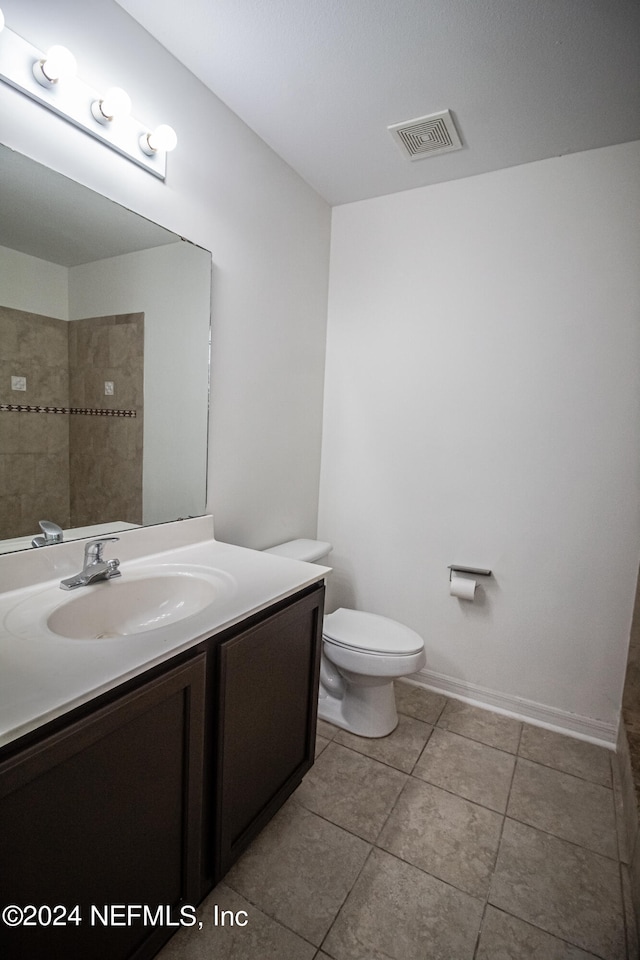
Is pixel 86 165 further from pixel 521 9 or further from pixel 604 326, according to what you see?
pixel 604 326

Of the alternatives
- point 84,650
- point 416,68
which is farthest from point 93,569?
point 416,68

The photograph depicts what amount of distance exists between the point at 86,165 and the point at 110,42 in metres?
0.38

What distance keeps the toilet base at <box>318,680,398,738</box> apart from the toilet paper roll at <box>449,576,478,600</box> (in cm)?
53

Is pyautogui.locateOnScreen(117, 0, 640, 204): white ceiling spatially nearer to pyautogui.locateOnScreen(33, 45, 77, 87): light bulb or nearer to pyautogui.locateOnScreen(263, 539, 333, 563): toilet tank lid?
pyautogui.locateOnScreen(33, 45, 77, 87): light bulb

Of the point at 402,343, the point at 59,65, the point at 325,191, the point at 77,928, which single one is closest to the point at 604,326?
the point at 402,343

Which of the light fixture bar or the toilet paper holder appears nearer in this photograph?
→ the light fixture bar

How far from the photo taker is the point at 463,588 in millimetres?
2168

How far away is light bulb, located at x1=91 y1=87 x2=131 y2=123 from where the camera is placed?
4.21 ft

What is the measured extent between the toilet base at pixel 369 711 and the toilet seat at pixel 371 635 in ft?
0.57

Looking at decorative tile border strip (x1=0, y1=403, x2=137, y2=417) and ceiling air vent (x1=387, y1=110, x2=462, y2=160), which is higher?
ceiling air vent (x1=387, y1=110, x2=462, y2=160)

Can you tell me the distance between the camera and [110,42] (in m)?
1.32

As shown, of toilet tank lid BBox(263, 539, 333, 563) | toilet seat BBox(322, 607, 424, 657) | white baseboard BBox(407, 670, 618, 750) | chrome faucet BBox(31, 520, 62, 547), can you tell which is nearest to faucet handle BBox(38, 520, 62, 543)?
chrome faucet BBox(31, 520, 62, 547)

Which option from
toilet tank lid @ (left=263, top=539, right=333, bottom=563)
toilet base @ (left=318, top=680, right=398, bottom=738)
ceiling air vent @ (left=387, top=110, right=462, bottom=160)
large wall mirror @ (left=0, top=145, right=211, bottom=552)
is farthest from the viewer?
toilet tank lid @ (left=263, top=539, right=333, bottom=563)

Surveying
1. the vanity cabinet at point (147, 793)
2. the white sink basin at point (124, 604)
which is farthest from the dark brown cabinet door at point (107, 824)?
the white sink basin at point (124, 604)
